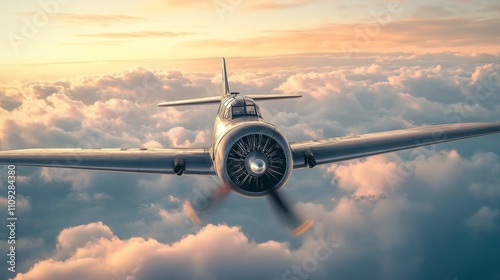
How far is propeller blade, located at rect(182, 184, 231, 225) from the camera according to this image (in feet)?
62.3

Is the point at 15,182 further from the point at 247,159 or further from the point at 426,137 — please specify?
the point at 426,137

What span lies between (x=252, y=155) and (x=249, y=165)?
50 cm

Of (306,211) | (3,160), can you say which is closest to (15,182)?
(3,160)

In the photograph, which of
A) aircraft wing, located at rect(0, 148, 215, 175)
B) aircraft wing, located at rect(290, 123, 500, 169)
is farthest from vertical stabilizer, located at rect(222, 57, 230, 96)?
aircraft wing, located at rect(290, 123, 500, 169)

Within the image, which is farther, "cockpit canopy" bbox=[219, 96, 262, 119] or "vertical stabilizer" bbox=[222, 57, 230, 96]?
"vertical stabilizer" bbox=[222, 57, 230, 96]

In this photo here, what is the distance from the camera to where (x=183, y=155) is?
71.6ft

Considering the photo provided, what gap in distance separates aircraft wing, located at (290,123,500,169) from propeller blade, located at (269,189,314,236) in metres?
3.50

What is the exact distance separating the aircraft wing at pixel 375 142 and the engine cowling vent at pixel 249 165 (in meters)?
3.98

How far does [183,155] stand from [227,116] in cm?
369

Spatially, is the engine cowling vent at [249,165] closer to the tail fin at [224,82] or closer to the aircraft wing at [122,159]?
the aircraft wing at [122,159]

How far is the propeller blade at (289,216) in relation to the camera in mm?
18594

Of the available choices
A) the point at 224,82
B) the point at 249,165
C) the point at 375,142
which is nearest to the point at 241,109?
the point at 249,165

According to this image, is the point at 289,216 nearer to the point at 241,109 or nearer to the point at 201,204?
Result: the point at 201,204

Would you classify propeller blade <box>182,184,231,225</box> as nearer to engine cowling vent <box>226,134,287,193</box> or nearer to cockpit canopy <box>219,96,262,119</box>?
engine cowling vent <box>226,134,287,193</box>
